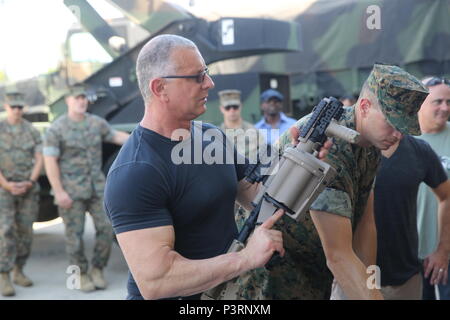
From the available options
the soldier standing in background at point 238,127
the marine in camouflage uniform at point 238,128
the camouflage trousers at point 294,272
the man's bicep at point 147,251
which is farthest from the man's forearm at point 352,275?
the soldier standing in background at point 238,127

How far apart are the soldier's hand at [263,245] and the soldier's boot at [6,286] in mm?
3843

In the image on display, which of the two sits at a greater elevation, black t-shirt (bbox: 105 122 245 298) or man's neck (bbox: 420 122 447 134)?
black t-shirt (bbox: 105 122 245 298)

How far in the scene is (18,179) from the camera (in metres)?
5.40

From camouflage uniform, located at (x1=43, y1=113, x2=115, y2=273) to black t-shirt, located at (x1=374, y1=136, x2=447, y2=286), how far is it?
2.85 m

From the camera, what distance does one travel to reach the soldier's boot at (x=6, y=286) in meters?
5.08

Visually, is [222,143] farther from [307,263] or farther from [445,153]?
[445,153]

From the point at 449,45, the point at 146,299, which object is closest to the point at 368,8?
the point at 449,45

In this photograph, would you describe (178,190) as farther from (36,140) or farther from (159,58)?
(36,140)

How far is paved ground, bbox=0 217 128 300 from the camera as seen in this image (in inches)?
200

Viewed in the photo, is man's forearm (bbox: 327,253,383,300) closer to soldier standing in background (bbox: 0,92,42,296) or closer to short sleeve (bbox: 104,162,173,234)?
short sleeve (bbox: 104,162,173,234)

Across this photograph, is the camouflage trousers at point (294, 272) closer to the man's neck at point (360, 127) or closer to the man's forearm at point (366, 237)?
the man's forearm at point (366, 237)

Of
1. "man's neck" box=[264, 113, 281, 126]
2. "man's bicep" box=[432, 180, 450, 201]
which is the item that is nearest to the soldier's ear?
"man's bicep" box=[432, 180, 450, 201]

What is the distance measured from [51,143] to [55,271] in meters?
1.51

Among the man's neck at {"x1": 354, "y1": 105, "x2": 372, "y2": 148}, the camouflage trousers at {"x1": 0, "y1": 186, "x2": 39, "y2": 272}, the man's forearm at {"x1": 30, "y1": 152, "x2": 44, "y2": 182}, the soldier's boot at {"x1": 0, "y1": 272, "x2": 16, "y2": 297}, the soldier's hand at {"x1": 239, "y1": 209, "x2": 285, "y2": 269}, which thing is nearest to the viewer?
the soldier's hand at {"x1": 239, "y1": 209, "x2": 285, "y2": 269}
